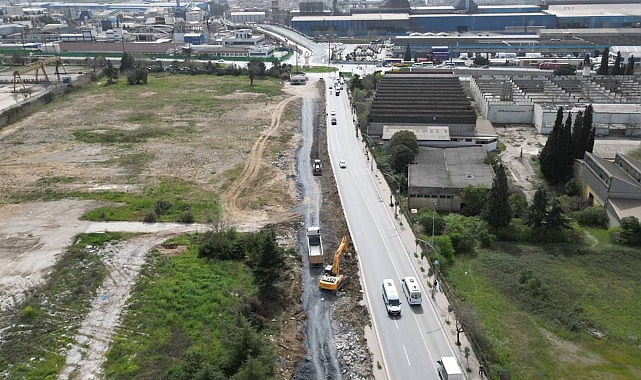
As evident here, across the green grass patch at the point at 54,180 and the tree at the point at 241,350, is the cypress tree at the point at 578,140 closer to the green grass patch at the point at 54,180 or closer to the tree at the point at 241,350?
the tree at the point at 241,350

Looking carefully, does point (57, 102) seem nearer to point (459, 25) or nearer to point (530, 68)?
point (530, 68)

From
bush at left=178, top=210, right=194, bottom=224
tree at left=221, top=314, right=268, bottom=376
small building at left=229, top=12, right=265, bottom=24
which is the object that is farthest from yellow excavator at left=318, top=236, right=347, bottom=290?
small building at left=229, top=12, right=265, bottom=24

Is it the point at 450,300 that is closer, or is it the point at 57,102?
the point at 450,300

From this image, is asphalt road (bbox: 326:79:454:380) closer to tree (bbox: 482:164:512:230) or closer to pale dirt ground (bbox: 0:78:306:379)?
pale dirt ground (bbox: 0:78:306:379)

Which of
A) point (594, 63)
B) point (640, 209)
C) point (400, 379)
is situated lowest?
point (400, 379)

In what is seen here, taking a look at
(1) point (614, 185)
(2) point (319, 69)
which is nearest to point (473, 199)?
(1) point (614, 185)

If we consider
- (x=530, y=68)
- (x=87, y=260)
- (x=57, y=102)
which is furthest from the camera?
(x=530, y=68)

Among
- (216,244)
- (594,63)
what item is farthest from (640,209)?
(594,63)
